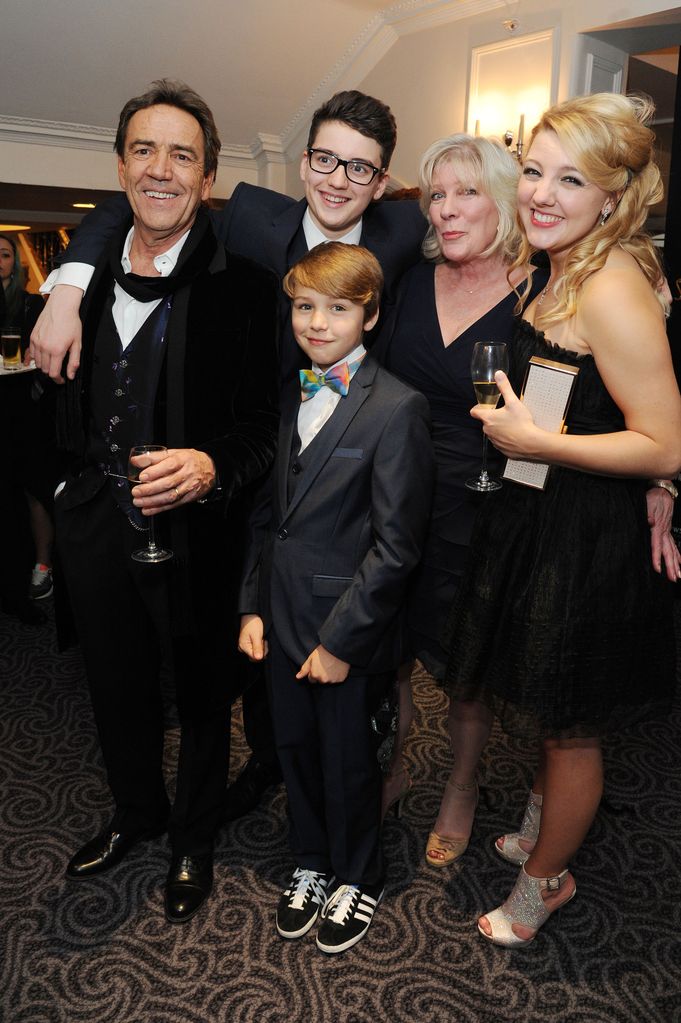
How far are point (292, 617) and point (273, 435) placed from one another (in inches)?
17.0

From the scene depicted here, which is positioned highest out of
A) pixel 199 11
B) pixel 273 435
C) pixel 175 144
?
pixel 199 11

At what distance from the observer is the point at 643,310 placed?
1.55m

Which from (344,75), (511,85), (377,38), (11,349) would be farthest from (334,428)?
(344,75)

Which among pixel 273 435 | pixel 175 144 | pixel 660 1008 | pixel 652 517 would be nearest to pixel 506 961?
pixel 660 1008

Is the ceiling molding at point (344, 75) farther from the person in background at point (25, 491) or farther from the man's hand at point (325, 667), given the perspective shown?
the man's hand at point (325, 667)

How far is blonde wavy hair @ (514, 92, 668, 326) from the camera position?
156 cm

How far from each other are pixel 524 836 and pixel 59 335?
180 centimetres

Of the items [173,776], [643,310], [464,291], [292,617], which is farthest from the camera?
[173,776]

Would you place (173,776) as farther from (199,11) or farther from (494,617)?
(199,11)

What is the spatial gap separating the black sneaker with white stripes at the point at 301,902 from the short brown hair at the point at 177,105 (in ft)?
5.68

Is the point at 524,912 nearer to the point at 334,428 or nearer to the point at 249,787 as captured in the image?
the point at 249,787

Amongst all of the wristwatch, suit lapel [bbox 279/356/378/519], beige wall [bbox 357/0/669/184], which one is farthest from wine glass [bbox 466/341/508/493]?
beige wall [bbox 357/0/669/184]

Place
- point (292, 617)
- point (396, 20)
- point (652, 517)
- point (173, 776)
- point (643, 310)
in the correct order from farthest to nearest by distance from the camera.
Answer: point (396, 20) < point (173, 776) < point (292, 617) < point (652, 517) < point (643, 310)

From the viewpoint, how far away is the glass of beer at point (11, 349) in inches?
150
